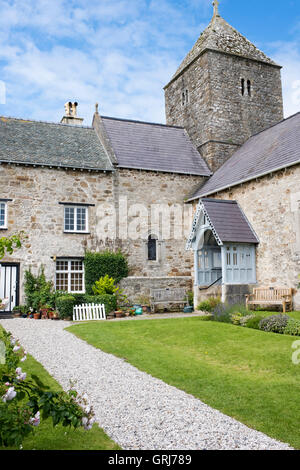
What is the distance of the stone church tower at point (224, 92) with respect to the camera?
2453 centimetres

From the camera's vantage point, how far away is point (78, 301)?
18.3m

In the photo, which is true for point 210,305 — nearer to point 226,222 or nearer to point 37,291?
point 226,222

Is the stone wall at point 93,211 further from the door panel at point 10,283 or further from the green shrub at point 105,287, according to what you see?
the green shrub at point 105,287

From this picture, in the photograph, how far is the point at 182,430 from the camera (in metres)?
4.53

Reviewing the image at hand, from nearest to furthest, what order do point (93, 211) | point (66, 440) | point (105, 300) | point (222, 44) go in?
point (66, 440)
point (105, 300)
point (93, 211)
point (222, 44)

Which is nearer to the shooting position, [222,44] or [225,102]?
[225,102]

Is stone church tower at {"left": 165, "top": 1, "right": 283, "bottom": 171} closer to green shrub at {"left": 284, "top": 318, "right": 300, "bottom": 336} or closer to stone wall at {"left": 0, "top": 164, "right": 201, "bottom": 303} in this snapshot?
stone wall at {"left": 0, "top": 164, "right": 201, "bottom": 303}

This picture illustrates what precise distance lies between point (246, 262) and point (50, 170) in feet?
34.1

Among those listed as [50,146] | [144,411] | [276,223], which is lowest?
[144,411]

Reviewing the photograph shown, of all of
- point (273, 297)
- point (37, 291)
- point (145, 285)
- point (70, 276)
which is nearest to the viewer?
point (273, 297)

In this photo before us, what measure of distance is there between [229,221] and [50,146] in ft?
33.4

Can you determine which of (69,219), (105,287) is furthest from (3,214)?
(105,287)
